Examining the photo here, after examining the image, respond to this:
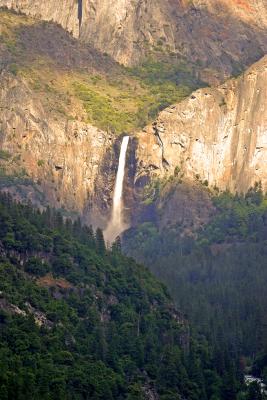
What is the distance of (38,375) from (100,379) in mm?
12514

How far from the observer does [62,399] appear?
593 ft

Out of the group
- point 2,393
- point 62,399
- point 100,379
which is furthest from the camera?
point 100,379

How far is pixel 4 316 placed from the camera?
19962 centimetres

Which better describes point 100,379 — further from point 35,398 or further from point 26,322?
point 35,398

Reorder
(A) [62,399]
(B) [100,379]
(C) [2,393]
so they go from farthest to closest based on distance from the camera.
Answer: (B) [100,379]
(A) [62,399]
(C) [2,393]

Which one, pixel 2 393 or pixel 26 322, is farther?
pixel 26 322

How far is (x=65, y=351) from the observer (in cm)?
19925

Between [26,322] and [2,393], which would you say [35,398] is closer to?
[2,393]

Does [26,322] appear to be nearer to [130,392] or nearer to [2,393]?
[130,392]

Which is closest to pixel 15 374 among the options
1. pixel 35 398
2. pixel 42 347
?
pixel 35 398

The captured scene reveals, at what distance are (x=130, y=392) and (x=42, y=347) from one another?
9.71 m

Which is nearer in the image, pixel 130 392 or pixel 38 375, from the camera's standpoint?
pixel 38 375

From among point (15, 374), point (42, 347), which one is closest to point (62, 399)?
point (15, 374)

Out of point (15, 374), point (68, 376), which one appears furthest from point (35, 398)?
point (68, 376)
